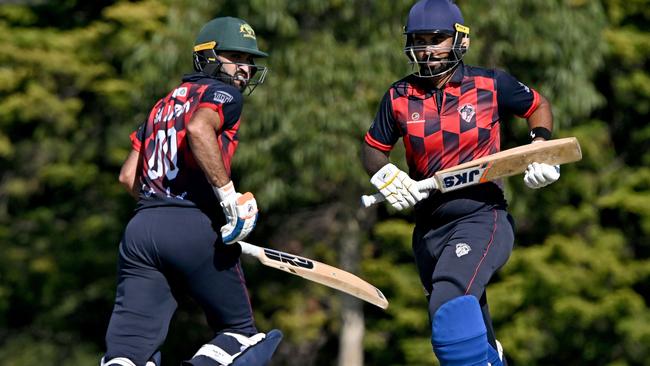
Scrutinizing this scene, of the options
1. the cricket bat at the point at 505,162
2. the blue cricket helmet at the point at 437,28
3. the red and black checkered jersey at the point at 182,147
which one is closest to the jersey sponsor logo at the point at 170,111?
the red and black checkered jersey at the point at 182,147

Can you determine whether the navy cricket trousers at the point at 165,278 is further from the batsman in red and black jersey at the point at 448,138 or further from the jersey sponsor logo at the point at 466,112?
the jersey sponsor logo at the point at 466,112

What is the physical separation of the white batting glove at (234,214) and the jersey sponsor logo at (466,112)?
1078mm

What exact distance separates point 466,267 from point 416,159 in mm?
606

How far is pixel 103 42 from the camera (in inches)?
669

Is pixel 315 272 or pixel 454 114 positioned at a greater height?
pixel 454 114

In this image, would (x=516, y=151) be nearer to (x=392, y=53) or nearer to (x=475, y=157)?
(x=475, y=157)

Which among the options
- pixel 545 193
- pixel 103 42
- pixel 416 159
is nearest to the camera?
pixel 416 159

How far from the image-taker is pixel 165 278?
588 centimetres

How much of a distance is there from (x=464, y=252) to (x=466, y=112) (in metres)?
0.64

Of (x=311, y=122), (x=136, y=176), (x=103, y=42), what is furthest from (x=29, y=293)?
(x=136, y=176)

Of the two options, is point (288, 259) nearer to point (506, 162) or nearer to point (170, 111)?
point (170, 111)

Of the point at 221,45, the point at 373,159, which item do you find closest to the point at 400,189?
the point at 373,159

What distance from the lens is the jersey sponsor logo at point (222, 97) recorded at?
5.77m

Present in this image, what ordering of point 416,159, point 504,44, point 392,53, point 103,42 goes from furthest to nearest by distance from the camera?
point 103,42
point 504,44
point 392,53
point 416,159
